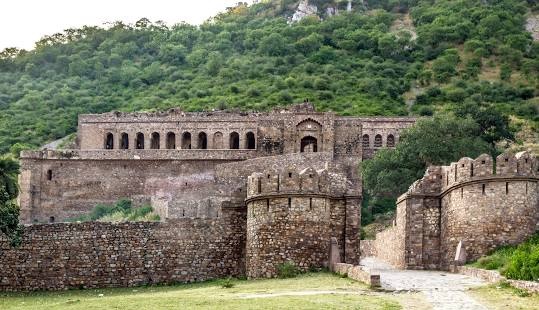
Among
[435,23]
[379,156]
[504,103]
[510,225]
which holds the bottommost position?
[510,225]

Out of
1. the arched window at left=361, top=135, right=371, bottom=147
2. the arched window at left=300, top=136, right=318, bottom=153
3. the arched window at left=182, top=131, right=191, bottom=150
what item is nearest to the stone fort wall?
the arched window at left=300, top=136, right=318, bottom=153

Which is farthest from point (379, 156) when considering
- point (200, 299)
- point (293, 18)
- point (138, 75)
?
point (293, 18)

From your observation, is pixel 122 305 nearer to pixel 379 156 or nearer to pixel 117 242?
pixel 117 242

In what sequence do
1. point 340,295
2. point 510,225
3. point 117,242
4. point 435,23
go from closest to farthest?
point 340,295, point 510,225, point 117,242, point 435,23

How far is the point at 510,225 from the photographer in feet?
96.7

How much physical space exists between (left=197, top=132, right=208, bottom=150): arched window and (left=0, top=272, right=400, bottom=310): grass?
45454 mm

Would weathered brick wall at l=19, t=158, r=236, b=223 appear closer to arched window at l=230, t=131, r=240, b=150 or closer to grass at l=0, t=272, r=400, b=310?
arched window at l=230, t=131, r=240, b=150

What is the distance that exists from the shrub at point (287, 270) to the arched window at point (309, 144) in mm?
44470

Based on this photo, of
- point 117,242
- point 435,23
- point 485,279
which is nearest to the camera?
point 485,279

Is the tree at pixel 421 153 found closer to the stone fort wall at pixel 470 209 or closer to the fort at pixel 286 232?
the fort at pixel 286 232

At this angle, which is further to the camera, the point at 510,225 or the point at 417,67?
the point at 417,67

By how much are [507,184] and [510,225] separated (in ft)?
3.63

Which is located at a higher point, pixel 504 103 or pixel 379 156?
pixel 504 103

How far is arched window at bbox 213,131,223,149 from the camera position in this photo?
76.1 metres
